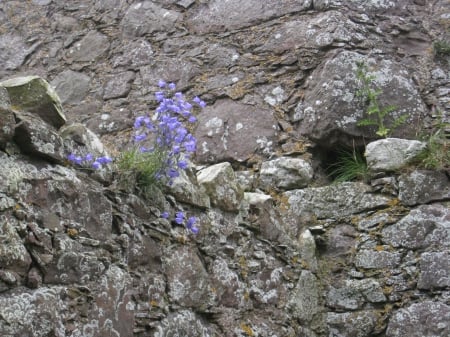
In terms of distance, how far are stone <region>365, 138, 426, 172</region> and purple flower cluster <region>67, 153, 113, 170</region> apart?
1.80 metres

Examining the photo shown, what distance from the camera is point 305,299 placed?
3293mm

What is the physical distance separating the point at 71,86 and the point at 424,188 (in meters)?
2.59

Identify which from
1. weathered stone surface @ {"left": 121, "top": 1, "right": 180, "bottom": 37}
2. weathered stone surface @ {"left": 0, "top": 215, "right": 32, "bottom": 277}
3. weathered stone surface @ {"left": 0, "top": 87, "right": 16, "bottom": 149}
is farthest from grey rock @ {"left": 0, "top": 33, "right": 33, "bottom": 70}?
weathered stone surface @ {"left": 0, "top": 215, "right": 32, "bottom": 277}

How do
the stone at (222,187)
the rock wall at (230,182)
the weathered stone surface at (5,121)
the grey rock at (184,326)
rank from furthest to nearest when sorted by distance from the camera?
the stone at (222,187) < the grey rock at (184,326) < the rock wall at (230,182) < the weathered stone surface at (5,121)

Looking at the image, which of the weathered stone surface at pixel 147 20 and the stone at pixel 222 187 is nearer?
the stone at pixel 222 187

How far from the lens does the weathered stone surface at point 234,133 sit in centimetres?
401

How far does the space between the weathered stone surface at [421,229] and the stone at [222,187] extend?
0.88 m

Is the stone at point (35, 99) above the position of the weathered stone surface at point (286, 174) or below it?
above

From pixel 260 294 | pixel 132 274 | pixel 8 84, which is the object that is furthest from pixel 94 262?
pixel 260 294

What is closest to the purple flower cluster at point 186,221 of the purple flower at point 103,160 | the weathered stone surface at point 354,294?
the purple flower at point 103,160

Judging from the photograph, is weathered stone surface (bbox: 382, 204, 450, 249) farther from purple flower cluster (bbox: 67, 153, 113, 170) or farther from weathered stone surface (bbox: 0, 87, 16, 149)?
weathered stone surface (bbox: 0, 87, 16, 149)

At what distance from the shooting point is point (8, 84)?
2.22m

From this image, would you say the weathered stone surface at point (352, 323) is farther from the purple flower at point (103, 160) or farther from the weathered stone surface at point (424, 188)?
the purple flower at point (103, 160)

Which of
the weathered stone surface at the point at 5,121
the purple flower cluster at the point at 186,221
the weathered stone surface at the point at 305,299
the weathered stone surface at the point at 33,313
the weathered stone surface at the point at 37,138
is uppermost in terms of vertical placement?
the weathered stone surface at the point at 5,121
